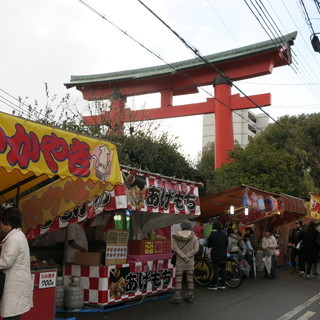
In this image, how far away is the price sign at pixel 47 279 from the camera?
5.47 meters

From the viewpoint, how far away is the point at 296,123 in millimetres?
33062


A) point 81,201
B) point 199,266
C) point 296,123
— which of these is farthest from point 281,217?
point 296,123

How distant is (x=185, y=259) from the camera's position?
303 inches

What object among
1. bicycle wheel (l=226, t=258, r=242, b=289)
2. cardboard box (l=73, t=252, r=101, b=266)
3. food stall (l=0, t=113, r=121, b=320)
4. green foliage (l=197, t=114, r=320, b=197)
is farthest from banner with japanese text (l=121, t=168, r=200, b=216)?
green foliage (l=197, t=114, r=320, b=197)

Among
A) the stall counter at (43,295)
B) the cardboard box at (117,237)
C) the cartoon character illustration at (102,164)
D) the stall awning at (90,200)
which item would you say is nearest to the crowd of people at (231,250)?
the stall awning at (90,200)

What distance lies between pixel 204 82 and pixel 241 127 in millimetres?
45312

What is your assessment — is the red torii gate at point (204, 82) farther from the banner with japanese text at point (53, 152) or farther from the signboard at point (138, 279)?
the banner with japanese text at point (53, 152)

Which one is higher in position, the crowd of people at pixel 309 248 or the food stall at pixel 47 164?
the food stall at pixel 47 164

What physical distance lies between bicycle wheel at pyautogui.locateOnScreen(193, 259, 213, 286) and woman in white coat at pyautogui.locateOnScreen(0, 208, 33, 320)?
21.5 feet

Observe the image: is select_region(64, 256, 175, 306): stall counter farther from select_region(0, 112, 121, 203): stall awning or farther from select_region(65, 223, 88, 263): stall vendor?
select_region(0, 112, 121, 203): stall awning

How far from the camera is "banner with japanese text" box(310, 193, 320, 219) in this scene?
15508mm

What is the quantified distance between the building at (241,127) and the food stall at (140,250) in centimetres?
5913

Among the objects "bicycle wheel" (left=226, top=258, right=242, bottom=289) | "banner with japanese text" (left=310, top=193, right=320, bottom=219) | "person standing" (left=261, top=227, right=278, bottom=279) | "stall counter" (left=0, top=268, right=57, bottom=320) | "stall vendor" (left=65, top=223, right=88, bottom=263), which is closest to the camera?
"stall counter" (left=0, top=268, right=57, bottom=320)

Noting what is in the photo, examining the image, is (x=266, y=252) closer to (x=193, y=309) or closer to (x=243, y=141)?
(x=193, y=309)
